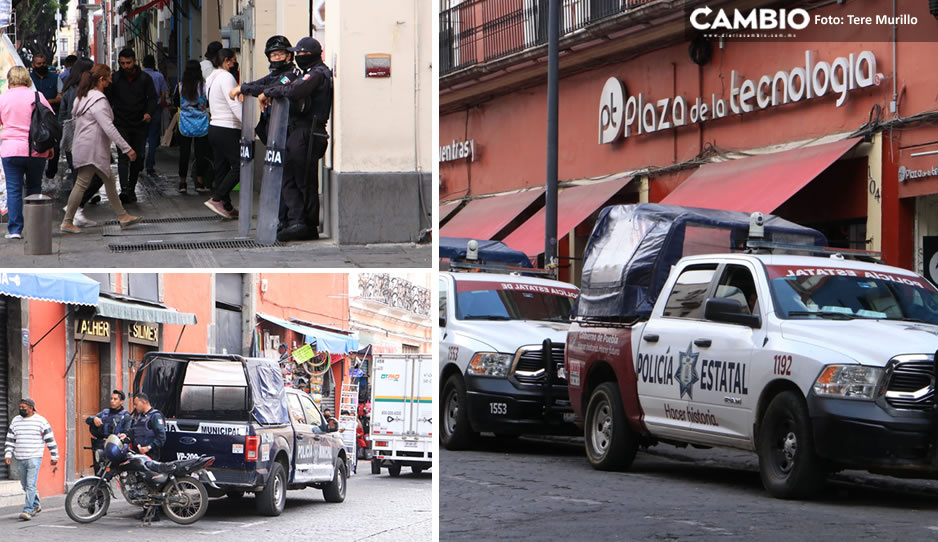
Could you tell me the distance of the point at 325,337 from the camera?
5273mm

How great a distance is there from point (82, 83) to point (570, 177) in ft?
40.8

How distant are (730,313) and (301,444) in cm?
290

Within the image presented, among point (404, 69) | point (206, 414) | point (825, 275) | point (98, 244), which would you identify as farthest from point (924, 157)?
point (206, 414)

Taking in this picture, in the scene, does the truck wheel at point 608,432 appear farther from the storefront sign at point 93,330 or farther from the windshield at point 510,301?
the storefront sign at point 93,330

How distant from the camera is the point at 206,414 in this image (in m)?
7.69

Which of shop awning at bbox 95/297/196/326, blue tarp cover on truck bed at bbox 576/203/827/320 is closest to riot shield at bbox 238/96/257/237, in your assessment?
blue tarp cover on truck bed at bbox 576/203/827/320

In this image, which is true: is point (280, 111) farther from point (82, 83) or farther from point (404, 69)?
point (82, 83)

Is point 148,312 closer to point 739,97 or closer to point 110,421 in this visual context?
point 110,421

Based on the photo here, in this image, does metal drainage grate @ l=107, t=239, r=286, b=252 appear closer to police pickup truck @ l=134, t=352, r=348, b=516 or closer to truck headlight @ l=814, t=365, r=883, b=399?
police pickup truck @ l=134, t=352, r=348, b=516

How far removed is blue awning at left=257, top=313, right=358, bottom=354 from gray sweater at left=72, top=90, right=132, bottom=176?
985 centimetres

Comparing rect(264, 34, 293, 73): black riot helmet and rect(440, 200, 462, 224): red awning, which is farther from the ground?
rect(264, 34, 293, 73): black riot helmet

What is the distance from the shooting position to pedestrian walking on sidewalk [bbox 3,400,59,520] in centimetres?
671

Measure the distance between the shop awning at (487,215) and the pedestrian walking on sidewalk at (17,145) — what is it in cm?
1108

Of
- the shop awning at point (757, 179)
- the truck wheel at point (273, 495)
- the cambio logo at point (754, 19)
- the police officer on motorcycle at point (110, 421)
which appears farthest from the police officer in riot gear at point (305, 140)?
the cambio logo at point (754, 19)
